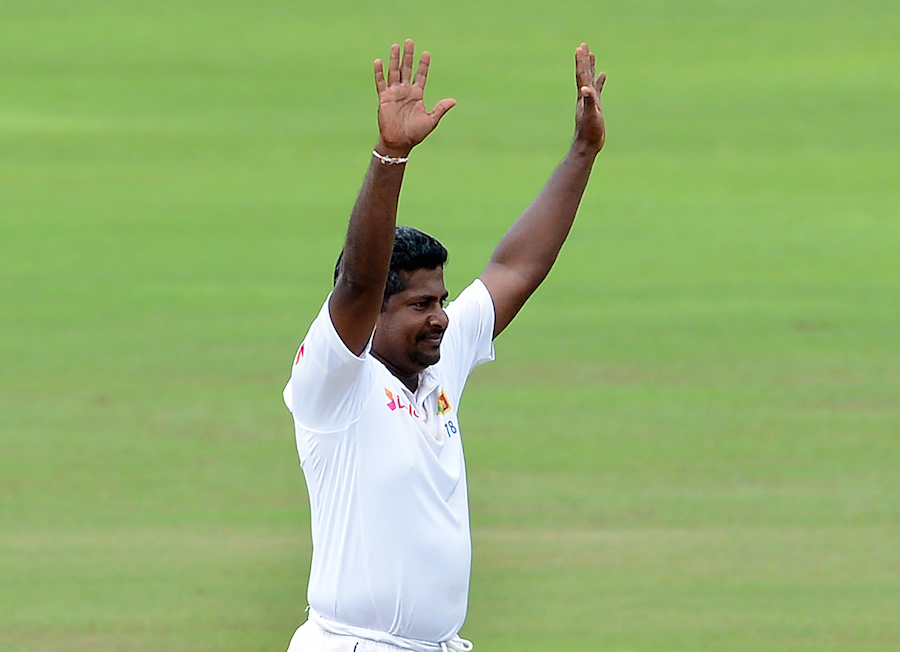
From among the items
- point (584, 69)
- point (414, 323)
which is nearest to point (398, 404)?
point (414, 323)

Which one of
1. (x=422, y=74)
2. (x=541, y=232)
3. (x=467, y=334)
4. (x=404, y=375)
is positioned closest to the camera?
(x=422, y=74)

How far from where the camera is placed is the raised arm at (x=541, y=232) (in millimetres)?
4320

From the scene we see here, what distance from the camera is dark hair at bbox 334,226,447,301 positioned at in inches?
145

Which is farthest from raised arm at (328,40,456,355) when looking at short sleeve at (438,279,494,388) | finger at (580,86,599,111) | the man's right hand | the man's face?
finger at (580,86,599,111)

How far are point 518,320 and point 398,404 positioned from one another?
7.50 m

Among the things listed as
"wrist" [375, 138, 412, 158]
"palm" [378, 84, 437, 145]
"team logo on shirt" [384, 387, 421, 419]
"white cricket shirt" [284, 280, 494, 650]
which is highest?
"palm" [378, 84, 437, 145]

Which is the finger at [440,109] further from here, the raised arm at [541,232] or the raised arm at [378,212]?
the raised arm at [541,232]

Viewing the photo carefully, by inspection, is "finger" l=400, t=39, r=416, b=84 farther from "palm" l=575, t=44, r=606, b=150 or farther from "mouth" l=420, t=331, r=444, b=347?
"palm" l=575, t=44, r=606, b=150

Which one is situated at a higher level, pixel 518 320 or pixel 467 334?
pixel 518 320

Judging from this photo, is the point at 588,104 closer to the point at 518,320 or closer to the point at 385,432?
the point at 385,432

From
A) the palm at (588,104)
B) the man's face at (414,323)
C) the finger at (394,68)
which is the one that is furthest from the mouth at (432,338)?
the palm at (588,104)

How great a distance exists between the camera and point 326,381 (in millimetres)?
3426

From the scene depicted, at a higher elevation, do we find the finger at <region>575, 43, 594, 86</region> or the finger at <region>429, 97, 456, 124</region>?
the finger at <region>575, 43, 594, 86</region>

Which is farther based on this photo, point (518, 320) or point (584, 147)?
point (518, 320)
